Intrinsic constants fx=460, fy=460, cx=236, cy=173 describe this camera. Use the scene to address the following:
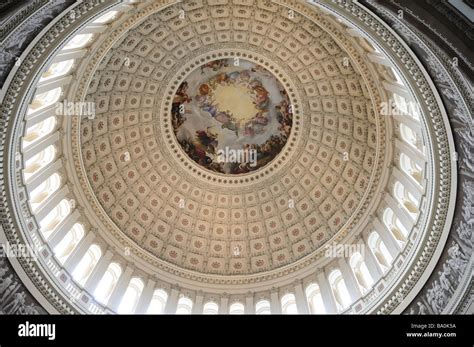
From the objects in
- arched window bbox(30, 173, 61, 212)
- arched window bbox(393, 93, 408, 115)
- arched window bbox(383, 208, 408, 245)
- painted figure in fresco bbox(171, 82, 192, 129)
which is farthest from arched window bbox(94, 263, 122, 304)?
arched window bbox(393, 93, 408, 115)

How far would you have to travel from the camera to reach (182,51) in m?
27.9

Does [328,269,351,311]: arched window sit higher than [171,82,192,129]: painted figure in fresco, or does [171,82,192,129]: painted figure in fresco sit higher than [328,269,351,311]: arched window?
[171,82,192,129]: painted figure in fresco

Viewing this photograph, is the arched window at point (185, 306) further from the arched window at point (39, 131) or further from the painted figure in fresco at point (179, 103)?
the arched window at point (39, 131)

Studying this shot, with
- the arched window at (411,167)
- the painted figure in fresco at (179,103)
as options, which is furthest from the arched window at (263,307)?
the painted figure in fresco at (179,103)

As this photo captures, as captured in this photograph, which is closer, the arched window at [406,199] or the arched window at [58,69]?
the arched window at [58,69]

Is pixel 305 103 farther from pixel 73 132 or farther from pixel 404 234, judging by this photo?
pixel 73 132

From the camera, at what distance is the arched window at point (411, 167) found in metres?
20.4

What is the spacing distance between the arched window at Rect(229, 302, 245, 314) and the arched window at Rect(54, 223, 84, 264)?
9334 millimetres

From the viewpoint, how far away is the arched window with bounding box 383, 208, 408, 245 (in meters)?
21.1

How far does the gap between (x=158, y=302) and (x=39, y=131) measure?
36.5ft

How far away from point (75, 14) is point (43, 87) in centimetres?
488

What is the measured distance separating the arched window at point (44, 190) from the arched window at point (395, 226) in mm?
16452

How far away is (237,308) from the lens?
2655cm

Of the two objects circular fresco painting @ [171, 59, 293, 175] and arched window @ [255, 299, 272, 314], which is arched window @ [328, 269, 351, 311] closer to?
arched window @ [255, 299, 272, 314]
